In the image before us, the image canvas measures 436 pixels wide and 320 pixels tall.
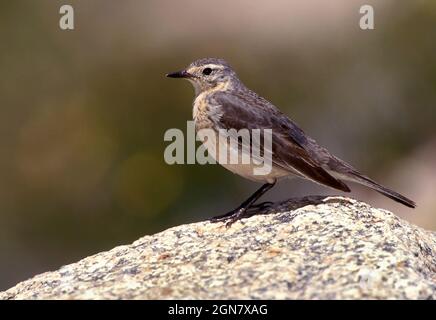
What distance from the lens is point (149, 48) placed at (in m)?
19.9

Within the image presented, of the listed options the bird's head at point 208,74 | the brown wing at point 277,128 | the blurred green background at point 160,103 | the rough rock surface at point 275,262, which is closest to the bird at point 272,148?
the brown wing at point 277,128

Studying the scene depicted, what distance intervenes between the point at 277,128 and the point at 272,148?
377 millimetres

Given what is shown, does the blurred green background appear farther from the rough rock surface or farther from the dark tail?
the rough rock surface

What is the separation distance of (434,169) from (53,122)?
781 centimetres

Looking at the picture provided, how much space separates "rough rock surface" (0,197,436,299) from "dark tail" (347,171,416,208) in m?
0.59

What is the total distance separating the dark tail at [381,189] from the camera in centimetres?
880

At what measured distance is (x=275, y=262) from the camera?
652 cm

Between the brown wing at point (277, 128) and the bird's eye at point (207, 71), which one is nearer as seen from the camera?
the brown wing at point (277, 128)

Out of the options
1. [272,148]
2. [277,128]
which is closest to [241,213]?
[272,148]

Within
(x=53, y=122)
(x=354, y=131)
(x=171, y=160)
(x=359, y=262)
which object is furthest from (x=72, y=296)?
(x=354, y=131)

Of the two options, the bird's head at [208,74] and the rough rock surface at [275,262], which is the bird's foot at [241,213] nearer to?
the rough rock surface at [275,262]

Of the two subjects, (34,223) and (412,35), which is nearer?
(34,223)

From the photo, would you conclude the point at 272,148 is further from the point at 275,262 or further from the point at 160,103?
the point at 160,103
